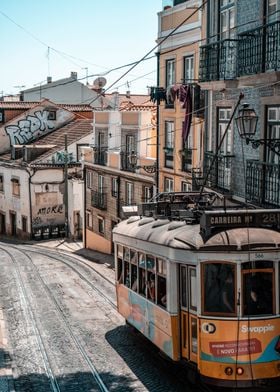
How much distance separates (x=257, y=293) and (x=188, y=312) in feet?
3.80

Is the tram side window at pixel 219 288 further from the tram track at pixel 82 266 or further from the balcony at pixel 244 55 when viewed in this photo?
the tram track at pixel 82 266

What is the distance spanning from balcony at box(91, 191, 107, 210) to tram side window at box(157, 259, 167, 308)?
2013 centimetres

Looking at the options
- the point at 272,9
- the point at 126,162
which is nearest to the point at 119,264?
the point at 272,9

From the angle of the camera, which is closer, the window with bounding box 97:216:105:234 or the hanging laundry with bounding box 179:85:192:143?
the hanging laundry with bounding box 179:85:192:143

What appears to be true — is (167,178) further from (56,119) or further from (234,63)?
(56,119)

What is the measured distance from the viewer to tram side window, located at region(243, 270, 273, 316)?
1006 cm

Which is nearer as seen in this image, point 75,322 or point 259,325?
point 259,325

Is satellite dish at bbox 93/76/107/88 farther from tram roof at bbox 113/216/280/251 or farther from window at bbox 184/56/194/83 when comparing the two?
tram roof at bbox 113/216/280/251

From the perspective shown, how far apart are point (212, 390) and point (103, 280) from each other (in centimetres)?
1300

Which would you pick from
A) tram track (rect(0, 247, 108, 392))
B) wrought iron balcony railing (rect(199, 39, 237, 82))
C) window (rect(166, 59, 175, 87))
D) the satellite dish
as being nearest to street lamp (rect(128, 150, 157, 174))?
window (rect(166, 59, 175, 87))

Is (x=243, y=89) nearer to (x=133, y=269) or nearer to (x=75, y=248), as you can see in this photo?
(x=133, y=269)

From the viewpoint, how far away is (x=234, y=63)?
15.2m

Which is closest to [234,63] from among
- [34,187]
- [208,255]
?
[208,255]

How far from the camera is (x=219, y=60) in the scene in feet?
52.0
